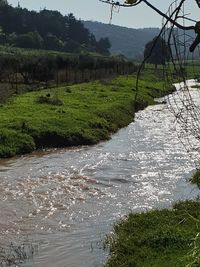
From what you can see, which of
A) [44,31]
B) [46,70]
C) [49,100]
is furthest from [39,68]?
[44,31]

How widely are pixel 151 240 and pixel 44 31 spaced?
161 meters

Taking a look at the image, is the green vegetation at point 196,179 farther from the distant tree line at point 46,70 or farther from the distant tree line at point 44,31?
the distant tree line at point 44,31

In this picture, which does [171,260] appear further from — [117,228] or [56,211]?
[56,211]

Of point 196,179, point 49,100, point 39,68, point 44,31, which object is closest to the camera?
point 196,179

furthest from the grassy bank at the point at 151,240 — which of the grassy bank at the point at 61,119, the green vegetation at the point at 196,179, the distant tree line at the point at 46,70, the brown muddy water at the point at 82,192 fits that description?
the distant tree line at the point at 46,70

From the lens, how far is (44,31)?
167500 mm

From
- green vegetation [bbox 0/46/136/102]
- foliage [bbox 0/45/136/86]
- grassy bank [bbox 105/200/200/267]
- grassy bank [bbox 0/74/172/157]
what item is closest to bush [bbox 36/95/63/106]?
grassy bank [bbox 0/74/172/157]

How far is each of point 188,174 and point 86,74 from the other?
52.3 metres

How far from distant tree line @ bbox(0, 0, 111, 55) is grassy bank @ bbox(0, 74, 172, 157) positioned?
94.0 metres

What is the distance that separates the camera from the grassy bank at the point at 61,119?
1030 inches

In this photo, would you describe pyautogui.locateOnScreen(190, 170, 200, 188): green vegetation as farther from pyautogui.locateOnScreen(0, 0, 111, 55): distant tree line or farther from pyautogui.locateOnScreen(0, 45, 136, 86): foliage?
pyautogui.locateOnScreen(0, 0, 111, 55): distant tree line

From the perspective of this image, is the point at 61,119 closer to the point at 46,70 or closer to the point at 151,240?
the point at 151,240

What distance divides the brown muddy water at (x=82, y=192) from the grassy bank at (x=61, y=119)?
4.47ft

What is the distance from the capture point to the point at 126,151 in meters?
25.7
